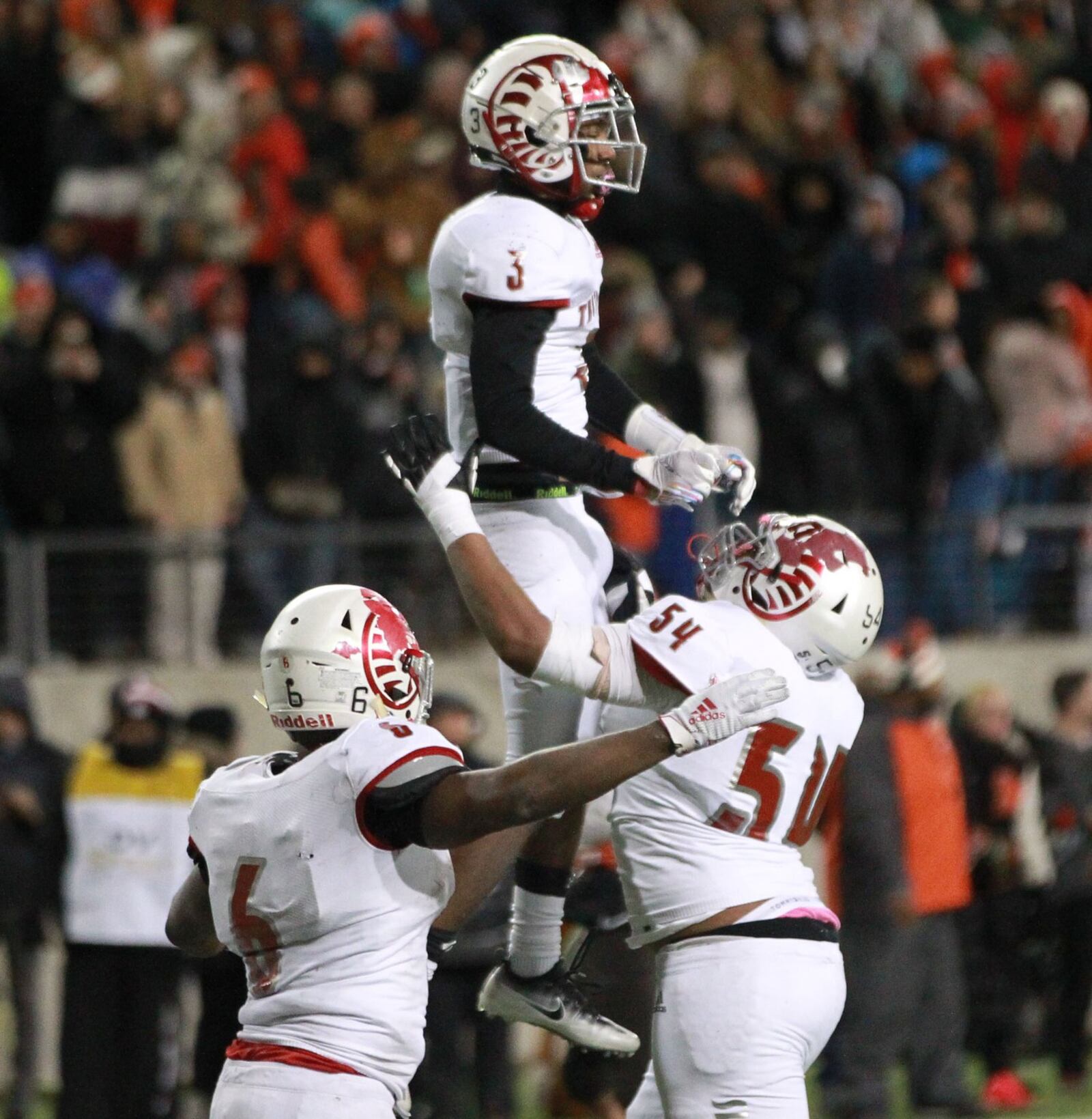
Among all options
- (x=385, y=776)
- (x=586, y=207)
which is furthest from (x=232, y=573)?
(x=385, y=776)

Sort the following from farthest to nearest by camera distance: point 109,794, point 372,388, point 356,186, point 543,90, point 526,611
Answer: point 356,186 < point 372,388 < point 109,794 < point 543,90 < point 526,611

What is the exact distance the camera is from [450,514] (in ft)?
17.9

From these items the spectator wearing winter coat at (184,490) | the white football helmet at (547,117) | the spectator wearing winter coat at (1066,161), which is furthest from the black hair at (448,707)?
the spectator wearing winter coat at (1066,161)

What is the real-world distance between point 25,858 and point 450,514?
17.1 ft

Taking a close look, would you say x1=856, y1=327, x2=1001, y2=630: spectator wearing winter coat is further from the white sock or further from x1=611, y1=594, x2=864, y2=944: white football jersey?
x1=611, y1=594, x2=864, y2=944: white football jersey

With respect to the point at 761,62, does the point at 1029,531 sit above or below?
below

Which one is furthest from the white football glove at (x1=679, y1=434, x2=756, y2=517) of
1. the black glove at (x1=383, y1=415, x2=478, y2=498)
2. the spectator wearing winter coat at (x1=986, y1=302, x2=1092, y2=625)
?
the spectator wearing winter coat at (x1=986, y1=302, x2=1092, y2=625)

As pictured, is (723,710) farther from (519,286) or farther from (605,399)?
(605,399)

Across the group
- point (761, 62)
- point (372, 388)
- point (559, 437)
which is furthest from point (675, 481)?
point (761, 62)

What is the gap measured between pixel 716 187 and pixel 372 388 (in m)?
2.98

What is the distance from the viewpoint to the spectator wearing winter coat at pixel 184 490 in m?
11.9

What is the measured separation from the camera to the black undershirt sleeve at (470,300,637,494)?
5.62 m

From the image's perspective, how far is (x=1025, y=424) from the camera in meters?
12.7

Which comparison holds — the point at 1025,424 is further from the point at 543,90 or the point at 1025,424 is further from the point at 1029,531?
the point at 543,90
